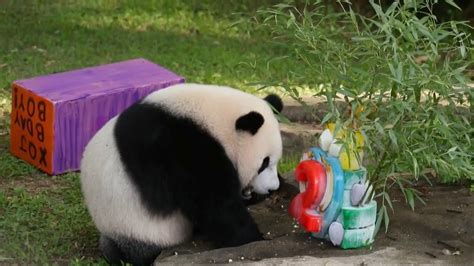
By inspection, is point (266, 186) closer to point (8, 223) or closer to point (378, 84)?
point (378, 84)

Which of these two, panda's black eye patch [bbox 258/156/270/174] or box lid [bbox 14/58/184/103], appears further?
box lid [bbox 14/58/184/103]

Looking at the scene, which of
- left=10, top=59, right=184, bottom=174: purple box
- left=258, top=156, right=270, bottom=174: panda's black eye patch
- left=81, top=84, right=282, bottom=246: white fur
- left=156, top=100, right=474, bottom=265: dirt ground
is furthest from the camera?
left=10, top=59, right=184, bottom=174: purple box

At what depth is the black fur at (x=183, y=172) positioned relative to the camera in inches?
169

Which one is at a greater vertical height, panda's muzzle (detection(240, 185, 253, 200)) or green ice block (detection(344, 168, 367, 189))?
green ice block (detection(344, 168, 367, 189))

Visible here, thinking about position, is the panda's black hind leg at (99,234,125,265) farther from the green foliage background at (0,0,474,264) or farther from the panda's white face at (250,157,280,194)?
the panda's white face at (250,157,280,194)

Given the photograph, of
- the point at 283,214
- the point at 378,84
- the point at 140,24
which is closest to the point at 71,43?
the point at 140,24

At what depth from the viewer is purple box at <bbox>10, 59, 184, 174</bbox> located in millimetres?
6012

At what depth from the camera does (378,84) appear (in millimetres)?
4465

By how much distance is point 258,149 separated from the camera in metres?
4.47

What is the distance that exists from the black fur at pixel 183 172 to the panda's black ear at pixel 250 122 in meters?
0.14

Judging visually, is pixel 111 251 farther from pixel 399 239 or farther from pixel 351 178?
pixel 399 239

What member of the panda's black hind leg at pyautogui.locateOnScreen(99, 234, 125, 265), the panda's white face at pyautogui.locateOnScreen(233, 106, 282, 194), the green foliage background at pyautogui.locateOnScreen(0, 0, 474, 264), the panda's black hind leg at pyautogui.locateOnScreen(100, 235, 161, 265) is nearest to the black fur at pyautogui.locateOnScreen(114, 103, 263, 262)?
the panda's white face at pyautogui.locateOnScreen(233, 106, 282, 194)

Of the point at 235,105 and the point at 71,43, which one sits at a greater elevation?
the point at 235,105

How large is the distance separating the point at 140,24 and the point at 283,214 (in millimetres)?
5037
